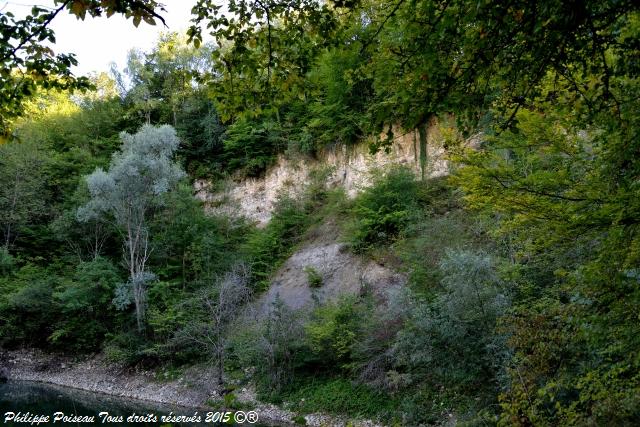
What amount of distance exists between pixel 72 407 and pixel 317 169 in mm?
15742

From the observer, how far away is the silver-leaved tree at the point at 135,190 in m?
21.7

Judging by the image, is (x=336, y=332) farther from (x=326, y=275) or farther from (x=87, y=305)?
(x=87, y=305)

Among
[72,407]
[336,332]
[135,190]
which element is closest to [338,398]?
[336,332]

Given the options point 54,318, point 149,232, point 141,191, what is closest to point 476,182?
point 141,191

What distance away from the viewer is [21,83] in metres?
3.61

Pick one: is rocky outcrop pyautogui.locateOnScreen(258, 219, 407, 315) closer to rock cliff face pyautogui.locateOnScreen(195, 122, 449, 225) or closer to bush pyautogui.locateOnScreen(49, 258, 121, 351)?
rock cliff face pyautogui.locateOnScreen(195, 122, 449, 225)

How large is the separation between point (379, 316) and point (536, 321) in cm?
747

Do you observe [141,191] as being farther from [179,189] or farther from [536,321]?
[536,321]

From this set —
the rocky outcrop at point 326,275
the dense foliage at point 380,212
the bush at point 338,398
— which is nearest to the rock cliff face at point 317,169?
the dense foliage at point 380,212

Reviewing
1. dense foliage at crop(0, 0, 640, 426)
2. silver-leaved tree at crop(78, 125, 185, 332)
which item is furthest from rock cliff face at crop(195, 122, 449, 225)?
silver-leaved tree at crop(78, 125, 185, 332)

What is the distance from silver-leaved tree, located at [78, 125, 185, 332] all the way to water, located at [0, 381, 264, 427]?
4089mm

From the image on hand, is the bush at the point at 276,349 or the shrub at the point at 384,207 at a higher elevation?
the shrub at the point at 384,207

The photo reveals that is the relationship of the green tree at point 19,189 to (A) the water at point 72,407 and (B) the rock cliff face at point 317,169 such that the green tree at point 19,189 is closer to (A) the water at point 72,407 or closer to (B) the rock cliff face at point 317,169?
(B) the rock cliff face at point 317,169

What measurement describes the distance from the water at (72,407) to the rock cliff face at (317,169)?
12.0 metres
